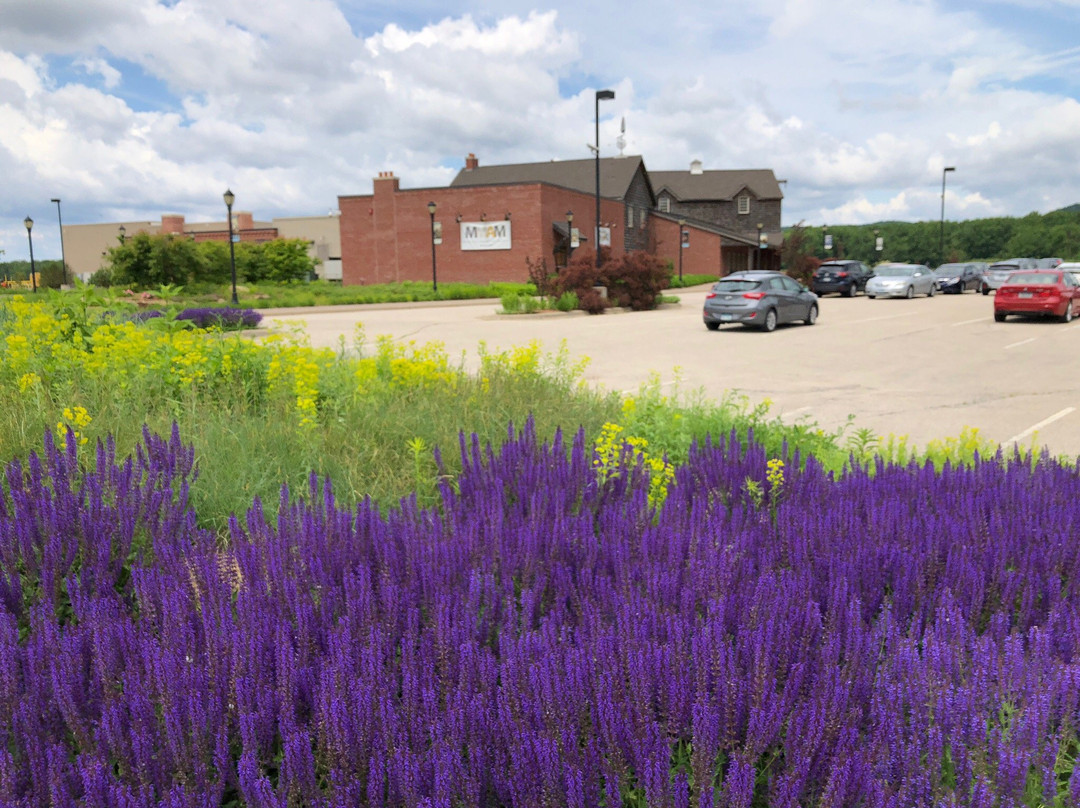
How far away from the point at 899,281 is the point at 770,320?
20392mm

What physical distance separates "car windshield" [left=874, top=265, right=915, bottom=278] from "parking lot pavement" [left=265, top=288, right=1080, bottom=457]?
1079cm

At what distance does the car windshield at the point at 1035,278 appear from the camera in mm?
26047

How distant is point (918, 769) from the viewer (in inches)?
69.5

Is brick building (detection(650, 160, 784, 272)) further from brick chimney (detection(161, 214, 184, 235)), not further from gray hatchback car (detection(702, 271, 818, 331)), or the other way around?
gray hatchback car (detection(702, 271, 818, 331))

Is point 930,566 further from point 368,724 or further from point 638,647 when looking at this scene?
point 368,724

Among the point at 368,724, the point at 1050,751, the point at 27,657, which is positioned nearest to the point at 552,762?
the point at 368,724

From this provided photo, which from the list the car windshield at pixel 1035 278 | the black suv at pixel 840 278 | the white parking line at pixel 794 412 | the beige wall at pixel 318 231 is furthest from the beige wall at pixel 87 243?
the white parking line at pixel 794 412

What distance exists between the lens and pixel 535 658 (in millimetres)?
2027

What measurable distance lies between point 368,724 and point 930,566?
76.2 inches

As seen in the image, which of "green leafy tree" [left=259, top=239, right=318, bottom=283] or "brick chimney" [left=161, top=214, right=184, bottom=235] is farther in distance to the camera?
"brick chimney" [left=161, top=214, right=184, bottom=235]

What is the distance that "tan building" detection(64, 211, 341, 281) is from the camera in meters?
89.3

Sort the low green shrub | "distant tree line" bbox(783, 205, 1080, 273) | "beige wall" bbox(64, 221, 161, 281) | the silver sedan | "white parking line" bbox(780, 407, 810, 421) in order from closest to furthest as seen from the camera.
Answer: "white parking line" bbox(780, 407, 810, 421) < the low green shrub < the silver sedan < "beige wall" bbox(64, 221, 161, 281) < "distant tree line" bbox(783, 205, 1080, 273)

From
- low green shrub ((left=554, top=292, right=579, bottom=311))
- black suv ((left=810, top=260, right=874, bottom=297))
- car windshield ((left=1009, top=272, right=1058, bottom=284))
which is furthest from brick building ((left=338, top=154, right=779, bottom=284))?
car windshield ((left=1009, top=272, right=1058, bottom=284))

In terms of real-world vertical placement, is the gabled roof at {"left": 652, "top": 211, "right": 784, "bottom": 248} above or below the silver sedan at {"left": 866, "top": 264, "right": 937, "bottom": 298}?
above
